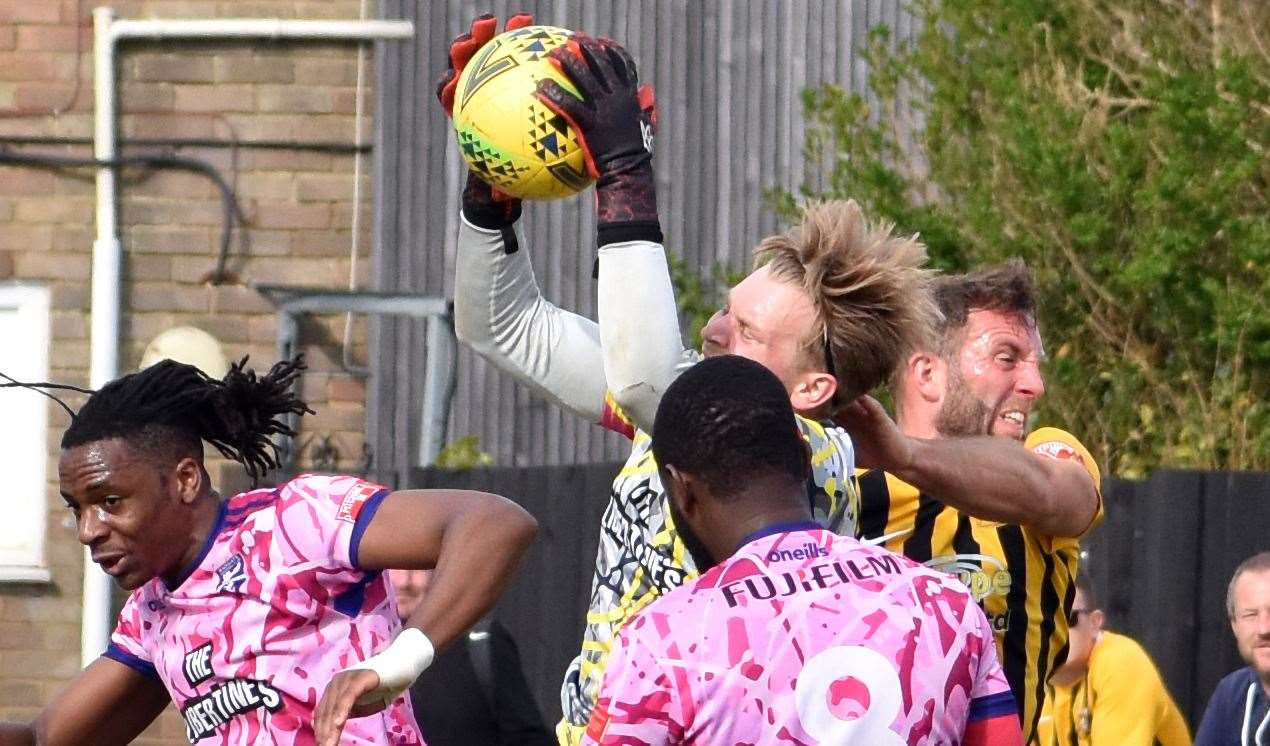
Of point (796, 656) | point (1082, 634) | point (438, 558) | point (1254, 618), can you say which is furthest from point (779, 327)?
point (1082, 634)

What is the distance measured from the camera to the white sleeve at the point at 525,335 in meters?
4.31

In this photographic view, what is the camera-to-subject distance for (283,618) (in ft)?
12.9

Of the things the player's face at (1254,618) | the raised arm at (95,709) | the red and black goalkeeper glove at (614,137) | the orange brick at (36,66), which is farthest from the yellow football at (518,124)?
the orange brick at (36,66)

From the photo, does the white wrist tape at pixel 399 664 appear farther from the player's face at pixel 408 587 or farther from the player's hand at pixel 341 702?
the player's face at pixel 408 587

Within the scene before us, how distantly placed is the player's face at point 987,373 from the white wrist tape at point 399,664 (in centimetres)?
155

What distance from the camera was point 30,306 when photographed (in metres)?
11.6

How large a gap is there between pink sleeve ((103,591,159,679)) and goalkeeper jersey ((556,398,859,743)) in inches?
34.0

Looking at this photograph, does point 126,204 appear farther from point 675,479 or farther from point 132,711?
point 675,479

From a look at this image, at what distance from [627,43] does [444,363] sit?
6.64ft

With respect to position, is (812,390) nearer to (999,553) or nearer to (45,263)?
(999,553)

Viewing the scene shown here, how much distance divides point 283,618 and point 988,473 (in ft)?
4.45

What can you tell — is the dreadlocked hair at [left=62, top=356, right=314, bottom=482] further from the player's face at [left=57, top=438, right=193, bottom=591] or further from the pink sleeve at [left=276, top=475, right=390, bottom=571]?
the pink sleeve at [left=276, top=475, right=390, bottom=571]

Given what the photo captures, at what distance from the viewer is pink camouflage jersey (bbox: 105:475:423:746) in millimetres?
3916

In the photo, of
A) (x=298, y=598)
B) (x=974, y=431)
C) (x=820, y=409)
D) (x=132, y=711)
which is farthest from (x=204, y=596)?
(x=974, y=431)
